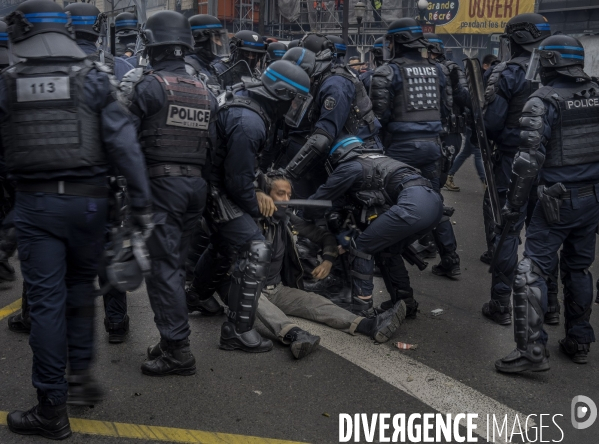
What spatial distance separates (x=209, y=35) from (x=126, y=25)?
2.77 metres

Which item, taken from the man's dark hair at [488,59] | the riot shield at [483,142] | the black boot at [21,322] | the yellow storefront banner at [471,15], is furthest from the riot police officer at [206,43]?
the yellow storefront banner at [471,15]

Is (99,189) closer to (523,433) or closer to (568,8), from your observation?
(523,433)

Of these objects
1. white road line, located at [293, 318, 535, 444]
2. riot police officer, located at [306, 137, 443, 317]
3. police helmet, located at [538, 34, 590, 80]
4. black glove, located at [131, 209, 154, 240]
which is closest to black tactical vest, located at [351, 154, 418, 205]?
riot police officer, located at [306, 137, 443, 317]

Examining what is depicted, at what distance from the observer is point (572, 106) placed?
14.8 feet

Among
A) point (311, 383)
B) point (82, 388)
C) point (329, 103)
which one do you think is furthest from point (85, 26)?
point (311, 383)

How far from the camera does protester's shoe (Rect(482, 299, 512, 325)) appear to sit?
5.42m

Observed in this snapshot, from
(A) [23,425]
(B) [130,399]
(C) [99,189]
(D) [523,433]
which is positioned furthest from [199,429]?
(D) [523,433]

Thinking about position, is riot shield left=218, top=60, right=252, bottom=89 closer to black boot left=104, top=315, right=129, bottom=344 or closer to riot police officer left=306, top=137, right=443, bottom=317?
riot police officer left=306, top=137, right=443, bottom=317

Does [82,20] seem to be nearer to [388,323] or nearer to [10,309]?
[10,309]

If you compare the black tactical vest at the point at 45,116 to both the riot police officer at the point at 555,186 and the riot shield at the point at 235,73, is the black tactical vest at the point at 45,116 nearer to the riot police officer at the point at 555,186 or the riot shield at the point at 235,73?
the riot police officer at the point at 555,186

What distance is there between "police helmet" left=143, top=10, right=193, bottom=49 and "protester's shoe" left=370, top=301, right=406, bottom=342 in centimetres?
219

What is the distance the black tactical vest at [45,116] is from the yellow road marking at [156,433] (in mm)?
1277

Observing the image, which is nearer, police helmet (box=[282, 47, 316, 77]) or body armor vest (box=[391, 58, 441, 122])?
police helmet (box=[282, 47, 316, 77])

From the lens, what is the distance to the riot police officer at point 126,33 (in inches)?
363
